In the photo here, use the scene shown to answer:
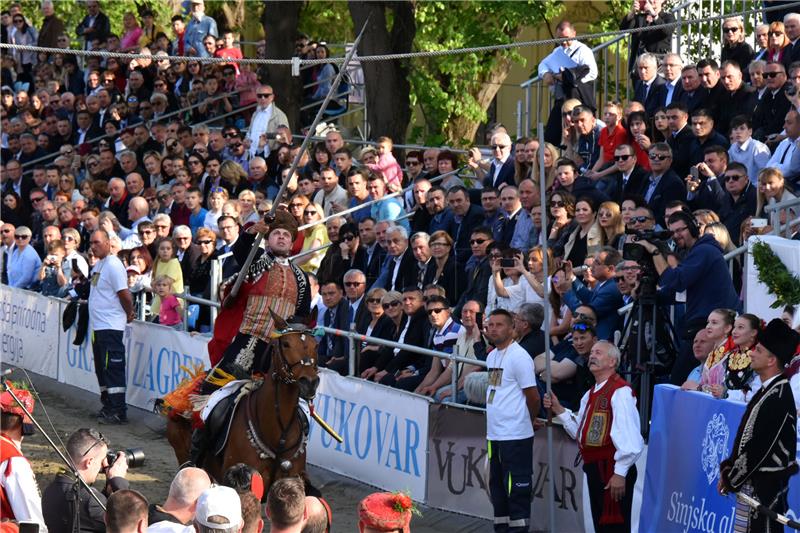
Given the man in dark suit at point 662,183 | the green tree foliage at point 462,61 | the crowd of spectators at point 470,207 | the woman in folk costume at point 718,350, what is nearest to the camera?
the woman in folk costume at point 718,350

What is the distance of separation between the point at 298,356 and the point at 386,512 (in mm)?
4938

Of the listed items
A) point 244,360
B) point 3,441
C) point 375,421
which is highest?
point 3,441

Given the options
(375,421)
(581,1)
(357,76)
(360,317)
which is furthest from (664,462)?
(581,1)

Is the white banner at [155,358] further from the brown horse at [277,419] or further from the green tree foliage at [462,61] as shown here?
the green tree foliage at [462,61]

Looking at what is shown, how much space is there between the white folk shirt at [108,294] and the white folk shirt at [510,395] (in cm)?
639

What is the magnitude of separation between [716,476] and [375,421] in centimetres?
432

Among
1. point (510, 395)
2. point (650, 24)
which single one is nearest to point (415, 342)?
point (510, 395)

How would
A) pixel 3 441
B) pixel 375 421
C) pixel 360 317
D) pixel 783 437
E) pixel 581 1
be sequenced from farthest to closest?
pixel 581 1 → pixel 360 317 → pixel 375 421 → pixel 783 437 → pixel 3 441

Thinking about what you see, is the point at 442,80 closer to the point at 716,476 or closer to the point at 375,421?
the point at 375,421

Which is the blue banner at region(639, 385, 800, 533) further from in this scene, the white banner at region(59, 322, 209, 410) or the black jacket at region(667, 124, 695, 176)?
the white banner at region(59, 322, 209, 410)

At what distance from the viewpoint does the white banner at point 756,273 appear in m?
10.6

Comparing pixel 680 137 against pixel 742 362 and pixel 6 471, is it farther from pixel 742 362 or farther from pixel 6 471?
pixel 6 471

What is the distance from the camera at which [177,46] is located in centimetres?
2642

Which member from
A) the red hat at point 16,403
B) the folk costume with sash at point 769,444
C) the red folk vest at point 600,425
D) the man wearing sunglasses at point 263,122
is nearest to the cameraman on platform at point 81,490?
the red hat at point 16,403
